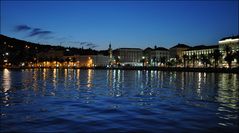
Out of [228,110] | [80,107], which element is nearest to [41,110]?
[80,107]

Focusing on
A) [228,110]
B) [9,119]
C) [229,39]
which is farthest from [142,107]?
[229,39]

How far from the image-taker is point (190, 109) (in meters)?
18.7

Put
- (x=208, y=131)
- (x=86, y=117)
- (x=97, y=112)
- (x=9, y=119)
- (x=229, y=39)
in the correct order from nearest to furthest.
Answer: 1. (x=208, y=131)
2. (x=9, y=119)
3. (x=86, y=117)
4. (x=97, y=112)
5. (x=229, y=39)

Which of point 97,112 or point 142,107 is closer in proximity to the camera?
point 97,112

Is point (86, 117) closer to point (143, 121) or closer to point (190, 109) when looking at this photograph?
point (143, 121)

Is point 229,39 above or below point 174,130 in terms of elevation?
above

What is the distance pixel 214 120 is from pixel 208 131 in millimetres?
2676

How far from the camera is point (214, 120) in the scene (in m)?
15.1

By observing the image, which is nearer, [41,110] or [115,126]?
[115,126]

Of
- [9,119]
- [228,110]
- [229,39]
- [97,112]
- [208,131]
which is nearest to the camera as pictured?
[208,131]

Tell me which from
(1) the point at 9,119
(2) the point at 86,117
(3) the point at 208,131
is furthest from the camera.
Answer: (2) the point at 86,117

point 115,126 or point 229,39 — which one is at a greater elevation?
point 229,39

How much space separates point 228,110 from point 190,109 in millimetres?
2038

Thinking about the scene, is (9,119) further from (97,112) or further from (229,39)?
(229,39)
